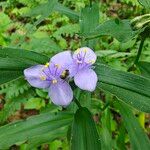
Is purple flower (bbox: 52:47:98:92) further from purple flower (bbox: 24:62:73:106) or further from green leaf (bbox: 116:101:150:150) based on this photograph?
green leaf (bbox: 116:101:150:150)

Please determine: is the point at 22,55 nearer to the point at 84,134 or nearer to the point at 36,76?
the point at 36,76

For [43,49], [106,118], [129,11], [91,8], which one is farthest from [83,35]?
[129,11]

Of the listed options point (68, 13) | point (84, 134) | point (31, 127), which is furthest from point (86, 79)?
point (68, 13)

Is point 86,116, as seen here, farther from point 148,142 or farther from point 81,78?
point 148,142

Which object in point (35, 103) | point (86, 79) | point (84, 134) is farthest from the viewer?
point (35, 103)

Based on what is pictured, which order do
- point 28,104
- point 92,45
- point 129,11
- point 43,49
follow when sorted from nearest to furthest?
point 92,45, point 43,49, point 28,104, point 129,11
